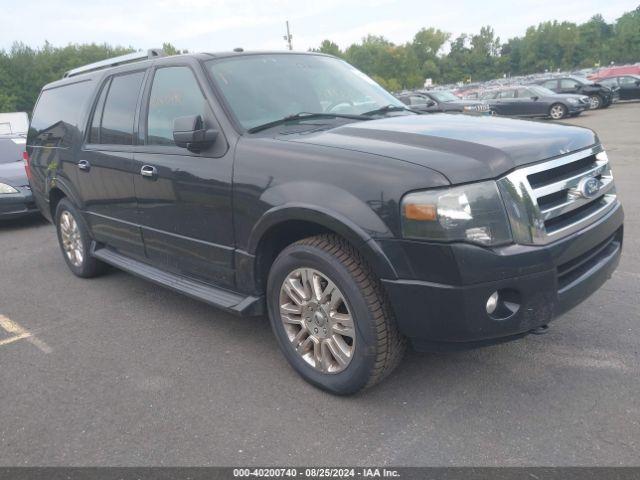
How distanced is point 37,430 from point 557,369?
2.82 m

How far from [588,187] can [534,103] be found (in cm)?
2198

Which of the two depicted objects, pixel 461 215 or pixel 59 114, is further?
pixel 59 114

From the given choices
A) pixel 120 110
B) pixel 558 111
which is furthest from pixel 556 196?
pixel 558 111

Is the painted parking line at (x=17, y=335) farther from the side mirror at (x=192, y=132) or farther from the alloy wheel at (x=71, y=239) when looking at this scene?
the side mirror at (x=192, y=132)

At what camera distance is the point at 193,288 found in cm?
377

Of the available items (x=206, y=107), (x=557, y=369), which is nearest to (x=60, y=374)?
(x=206, y=107)

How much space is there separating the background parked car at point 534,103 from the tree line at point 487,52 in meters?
62.1

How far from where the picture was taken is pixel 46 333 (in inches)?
167

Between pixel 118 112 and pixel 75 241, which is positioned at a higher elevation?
pixel 118 112

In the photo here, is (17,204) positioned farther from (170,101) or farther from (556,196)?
(556,196)

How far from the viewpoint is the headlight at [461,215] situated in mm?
2492

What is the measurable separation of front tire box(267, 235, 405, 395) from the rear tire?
2.68 meters

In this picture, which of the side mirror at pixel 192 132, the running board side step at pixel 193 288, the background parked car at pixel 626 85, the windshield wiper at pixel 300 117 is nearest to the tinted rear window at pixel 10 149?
the running board side step at pixel 193 288

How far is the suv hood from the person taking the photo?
2.59m
